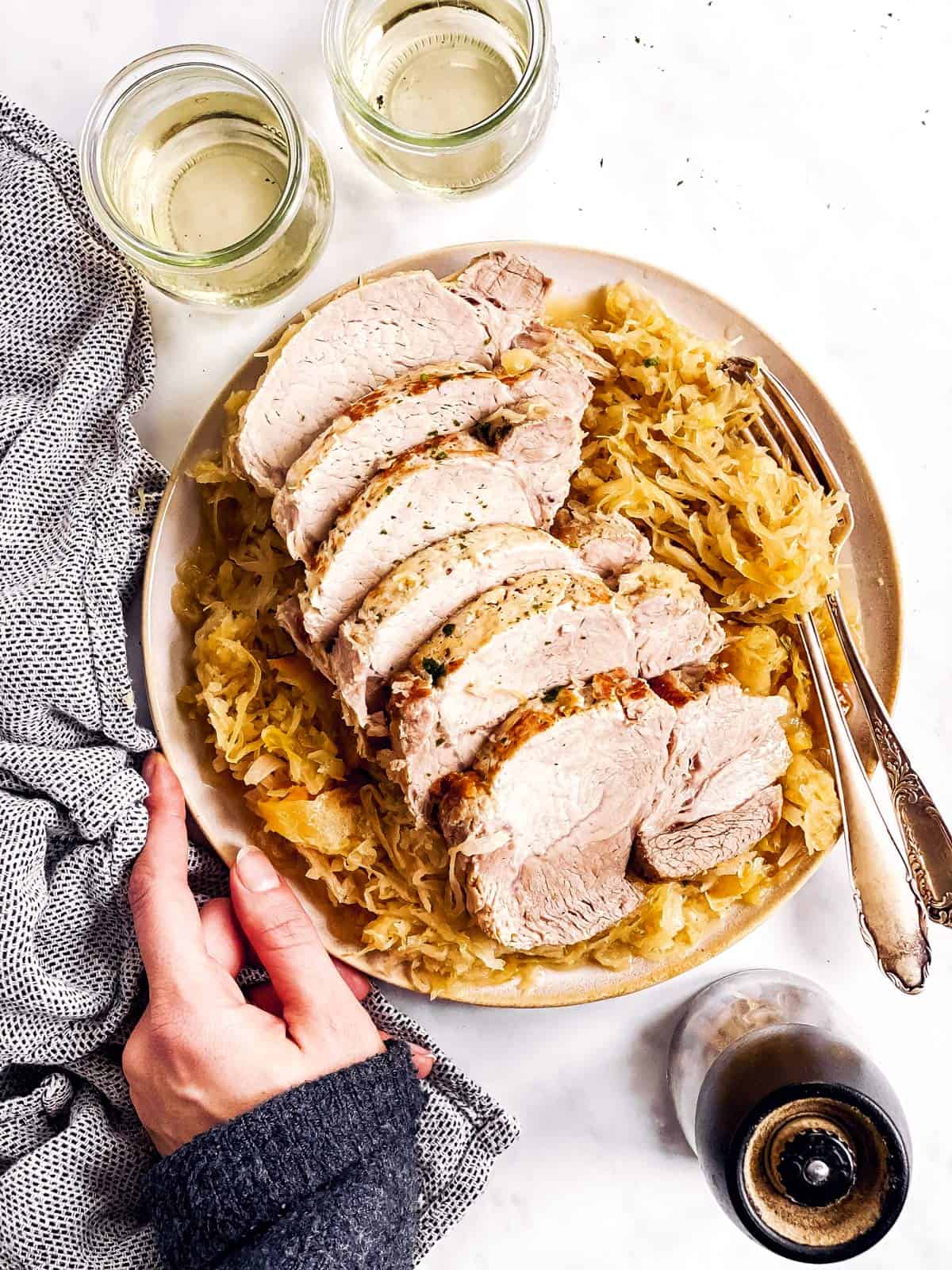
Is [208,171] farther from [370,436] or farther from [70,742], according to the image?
[70,742]

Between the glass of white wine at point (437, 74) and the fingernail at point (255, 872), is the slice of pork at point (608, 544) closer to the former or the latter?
the glass of white wine at point (437, 74)

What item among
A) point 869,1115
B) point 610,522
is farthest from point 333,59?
point 869,1115

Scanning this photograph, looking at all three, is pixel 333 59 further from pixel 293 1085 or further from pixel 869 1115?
pixel 869 1115

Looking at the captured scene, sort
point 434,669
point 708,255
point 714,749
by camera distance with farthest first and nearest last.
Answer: point 708,255 < point 714,749 < point 434,669

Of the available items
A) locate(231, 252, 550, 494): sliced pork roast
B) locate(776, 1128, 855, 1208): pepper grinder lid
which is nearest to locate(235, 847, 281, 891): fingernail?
locate(231, 252, 550, 494): sliced pork roast

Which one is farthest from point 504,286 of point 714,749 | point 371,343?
point 714,749

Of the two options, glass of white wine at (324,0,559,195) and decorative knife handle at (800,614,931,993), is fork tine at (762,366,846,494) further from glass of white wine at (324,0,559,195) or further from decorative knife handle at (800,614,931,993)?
glass of white wine at (324,0,559,195)

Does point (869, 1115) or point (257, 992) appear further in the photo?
point (257, 992)
